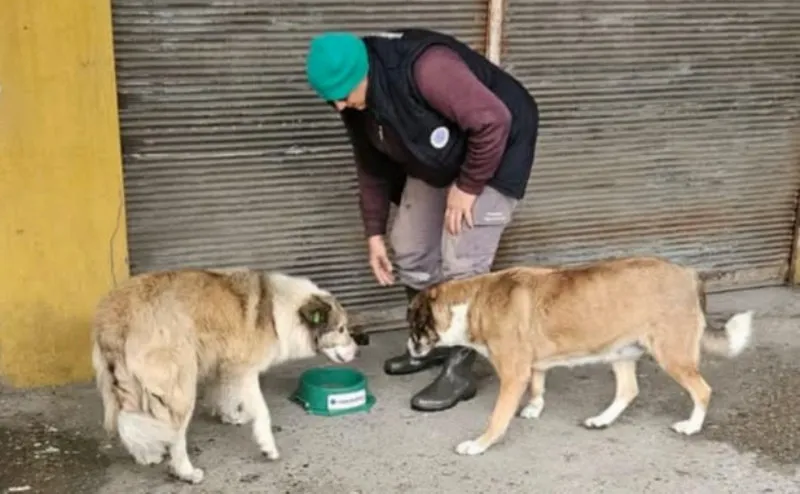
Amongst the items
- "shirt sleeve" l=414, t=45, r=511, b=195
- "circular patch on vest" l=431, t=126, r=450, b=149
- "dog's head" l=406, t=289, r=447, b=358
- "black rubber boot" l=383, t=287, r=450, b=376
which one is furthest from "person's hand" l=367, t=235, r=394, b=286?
"shirt sleeve" l=414, t=45, r=511, b=195

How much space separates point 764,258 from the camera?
633cm

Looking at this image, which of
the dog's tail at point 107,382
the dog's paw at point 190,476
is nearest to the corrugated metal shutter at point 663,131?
the dog's paw at point 190,476

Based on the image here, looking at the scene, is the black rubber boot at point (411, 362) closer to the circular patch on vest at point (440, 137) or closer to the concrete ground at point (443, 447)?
the concrete ground at point (443, 447)

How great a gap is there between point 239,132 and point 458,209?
1.24 m

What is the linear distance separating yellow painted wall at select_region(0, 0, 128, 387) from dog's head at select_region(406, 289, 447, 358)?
1.36 m

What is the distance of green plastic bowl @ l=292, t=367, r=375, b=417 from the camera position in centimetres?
451

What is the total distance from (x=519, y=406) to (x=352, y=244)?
1268 mm

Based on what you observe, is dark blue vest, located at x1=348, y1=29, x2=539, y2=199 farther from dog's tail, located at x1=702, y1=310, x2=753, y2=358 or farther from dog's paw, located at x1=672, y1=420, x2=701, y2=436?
dog's paw, located at x1=672, y1=420, x2=701, y2=436

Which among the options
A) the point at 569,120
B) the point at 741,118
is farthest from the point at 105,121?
the point at 741,118

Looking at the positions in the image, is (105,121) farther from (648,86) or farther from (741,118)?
(741,118)

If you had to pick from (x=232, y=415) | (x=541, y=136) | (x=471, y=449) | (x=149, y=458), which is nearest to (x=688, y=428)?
(x=471, y=449)

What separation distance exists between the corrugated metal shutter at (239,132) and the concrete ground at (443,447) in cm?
71

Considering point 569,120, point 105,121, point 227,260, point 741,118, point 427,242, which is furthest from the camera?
point 741,118

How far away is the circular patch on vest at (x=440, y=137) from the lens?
13.6ft
